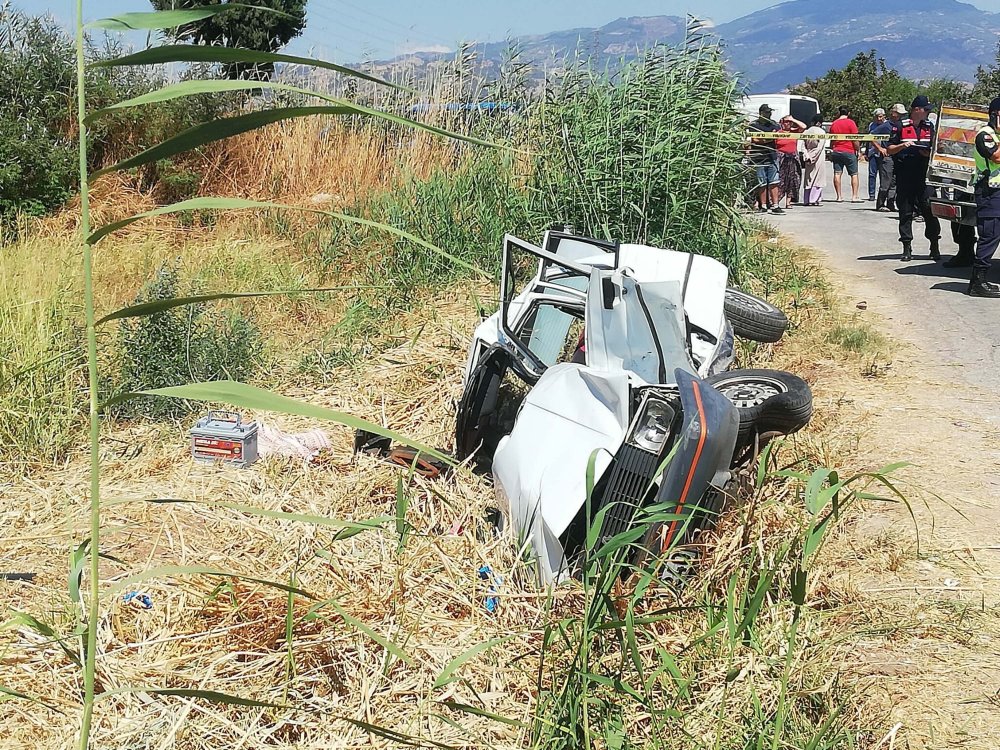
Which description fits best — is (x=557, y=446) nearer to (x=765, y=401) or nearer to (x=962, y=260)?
(x=765, y=401)

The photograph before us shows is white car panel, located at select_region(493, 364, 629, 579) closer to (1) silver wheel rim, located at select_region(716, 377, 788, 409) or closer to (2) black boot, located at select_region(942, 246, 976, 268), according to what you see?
(1) silver wheel rim, located at select_region(716, 377, 788, 409)

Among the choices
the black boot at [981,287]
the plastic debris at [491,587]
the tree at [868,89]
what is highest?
the tree at [868,89]

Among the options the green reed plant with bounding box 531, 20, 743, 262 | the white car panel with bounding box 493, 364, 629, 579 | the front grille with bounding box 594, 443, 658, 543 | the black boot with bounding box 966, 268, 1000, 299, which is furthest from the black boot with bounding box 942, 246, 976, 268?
the front grille with bounding box 594, 443, 658, 543

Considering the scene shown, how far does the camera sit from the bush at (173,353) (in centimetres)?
614

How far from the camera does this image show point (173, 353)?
639 cm

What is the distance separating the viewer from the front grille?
3.62 metres

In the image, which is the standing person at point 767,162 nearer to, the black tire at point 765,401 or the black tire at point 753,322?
the black tire at point 753,322

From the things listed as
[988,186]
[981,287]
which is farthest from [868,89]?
[988,186]

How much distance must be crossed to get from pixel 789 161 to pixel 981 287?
9451 mm

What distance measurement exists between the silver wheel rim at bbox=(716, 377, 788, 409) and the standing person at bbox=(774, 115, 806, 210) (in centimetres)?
1417

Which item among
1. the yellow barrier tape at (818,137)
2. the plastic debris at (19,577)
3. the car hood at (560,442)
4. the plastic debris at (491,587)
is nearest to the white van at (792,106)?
the yellow barrier tape at (818,137)

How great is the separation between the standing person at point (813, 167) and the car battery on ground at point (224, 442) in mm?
16615

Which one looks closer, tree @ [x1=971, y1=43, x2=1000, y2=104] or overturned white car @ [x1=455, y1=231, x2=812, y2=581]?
overturned white car @ [x1=455, y1=231, x2=812, y2=581]

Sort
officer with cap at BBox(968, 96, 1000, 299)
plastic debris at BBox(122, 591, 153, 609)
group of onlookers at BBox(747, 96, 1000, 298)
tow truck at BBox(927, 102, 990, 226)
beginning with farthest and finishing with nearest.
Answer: tow truck at BBox(927, 102, 990, 226), group of onlookers at BBox(747, 96, 1000, 298), officer with cap at BBox(968, 96, 1000, 299), plastic debris at BBox(122, 591, 153, 609)
